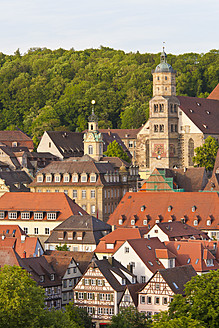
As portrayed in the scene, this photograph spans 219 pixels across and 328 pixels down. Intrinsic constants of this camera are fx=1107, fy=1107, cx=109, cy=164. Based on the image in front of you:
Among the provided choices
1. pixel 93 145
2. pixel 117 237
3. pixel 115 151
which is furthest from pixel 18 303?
pixel 115 151

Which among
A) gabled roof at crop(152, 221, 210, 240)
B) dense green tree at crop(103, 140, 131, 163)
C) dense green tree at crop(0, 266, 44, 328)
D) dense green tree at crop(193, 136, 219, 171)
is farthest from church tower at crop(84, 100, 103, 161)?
dense green tree at crop(0, 266, 44, 328)

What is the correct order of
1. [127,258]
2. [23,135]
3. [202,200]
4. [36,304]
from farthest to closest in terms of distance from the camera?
[23,135], [202,200], [127,258], [36,304]

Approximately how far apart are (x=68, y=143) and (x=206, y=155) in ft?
90.5

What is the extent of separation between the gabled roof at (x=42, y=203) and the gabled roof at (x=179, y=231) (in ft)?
42.1

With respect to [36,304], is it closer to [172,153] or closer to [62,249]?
[62,249]

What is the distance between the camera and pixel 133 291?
90.1 m

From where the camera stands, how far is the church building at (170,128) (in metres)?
160

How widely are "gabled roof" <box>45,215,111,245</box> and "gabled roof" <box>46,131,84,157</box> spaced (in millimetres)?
59887

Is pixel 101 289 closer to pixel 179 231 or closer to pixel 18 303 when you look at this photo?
pixel 18 303

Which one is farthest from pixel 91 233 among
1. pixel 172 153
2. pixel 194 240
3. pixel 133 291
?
pixel 172 153

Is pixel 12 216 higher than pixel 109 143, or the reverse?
pixel 109 143

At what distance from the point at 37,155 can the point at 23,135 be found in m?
Result: 22.2

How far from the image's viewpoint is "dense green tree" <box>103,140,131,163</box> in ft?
527

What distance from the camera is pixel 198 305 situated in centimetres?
7862
